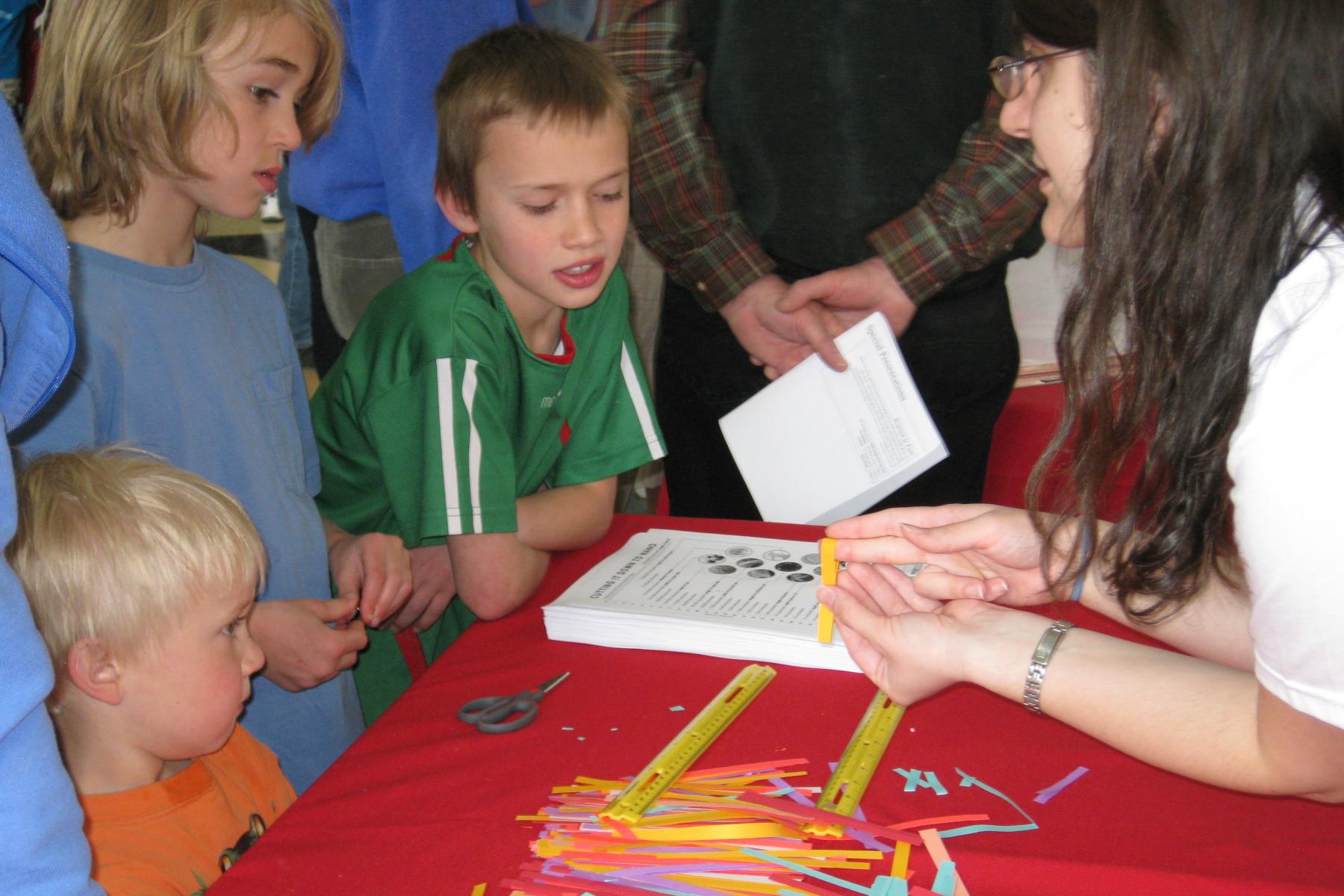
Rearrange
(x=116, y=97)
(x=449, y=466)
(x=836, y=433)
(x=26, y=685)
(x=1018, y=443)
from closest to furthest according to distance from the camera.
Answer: (x=26, y=685) → (x=116, y=97) → (x=449, y=466) → (x=836, y=433) → (x=1018, y=443)

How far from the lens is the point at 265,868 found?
0.93 metres

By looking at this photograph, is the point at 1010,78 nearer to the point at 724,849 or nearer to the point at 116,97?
the point at 724,849

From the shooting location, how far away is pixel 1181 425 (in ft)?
3.28

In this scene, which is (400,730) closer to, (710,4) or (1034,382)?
(710,4)

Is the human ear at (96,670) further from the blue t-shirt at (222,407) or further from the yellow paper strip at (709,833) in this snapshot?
the yellow paper strip at (709,833)

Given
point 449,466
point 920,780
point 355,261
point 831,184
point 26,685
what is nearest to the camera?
point 26,685

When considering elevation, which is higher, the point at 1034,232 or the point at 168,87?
the point at 168,87

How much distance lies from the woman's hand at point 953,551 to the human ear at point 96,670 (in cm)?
76

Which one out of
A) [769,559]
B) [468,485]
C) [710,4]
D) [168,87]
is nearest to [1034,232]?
[710,4]

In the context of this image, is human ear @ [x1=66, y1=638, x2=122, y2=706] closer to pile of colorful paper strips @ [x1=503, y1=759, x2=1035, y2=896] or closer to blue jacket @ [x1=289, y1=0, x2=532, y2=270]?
pile of colorful paper strips @ [x1=503, y1=759, x2=1035, y2=896]

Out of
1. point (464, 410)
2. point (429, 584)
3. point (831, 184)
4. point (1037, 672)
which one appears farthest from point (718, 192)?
point (1037, 672)

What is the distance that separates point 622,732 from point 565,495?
0.63 m

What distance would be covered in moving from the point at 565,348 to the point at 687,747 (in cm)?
93

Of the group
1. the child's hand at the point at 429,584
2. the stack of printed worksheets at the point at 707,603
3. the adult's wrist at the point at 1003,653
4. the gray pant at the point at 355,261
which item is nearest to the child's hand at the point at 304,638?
the child's hand at the point at 429,584
